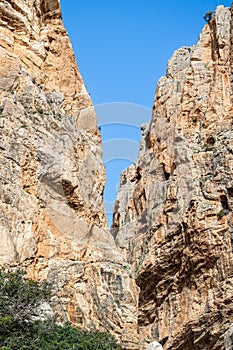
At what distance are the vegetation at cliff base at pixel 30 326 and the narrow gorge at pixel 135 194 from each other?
126 inches

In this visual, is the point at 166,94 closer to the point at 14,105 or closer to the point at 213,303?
the point at 14,105

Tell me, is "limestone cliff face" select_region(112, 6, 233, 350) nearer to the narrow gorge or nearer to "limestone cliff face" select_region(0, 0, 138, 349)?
the narrow gorge

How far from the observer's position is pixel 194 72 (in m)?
46.5

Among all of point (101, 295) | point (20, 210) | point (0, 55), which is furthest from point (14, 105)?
point (101, 295)

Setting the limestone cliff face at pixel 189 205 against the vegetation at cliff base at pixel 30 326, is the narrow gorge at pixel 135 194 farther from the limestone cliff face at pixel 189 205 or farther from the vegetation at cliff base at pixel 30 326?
the vegetation at cliff base at pixel 30 326

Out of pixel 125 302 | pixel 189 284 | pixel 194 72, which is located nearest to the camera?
pixel 189 284

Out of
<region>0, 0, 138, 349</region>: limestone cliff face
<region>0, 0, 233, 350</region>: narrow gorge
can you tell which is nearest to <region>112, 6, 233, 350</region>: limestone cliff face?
<region>0, 0, 233, 350</region>: narrow gorge

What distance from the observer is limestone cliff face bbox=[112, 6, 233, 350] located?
35.5m

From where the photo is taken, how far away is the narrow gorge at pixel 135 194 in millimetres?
35625

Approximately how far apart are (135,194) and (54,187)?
11.2 m

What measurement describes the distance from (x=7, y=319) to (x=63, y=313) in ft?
24.6

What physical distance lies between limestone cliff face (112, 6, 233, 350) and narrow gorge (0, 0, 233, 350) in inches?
3.2

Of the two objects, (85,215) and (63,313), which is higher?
(85,215)

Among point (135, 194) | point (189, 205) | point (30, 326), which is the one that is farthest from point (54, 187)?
point (30, 326)
